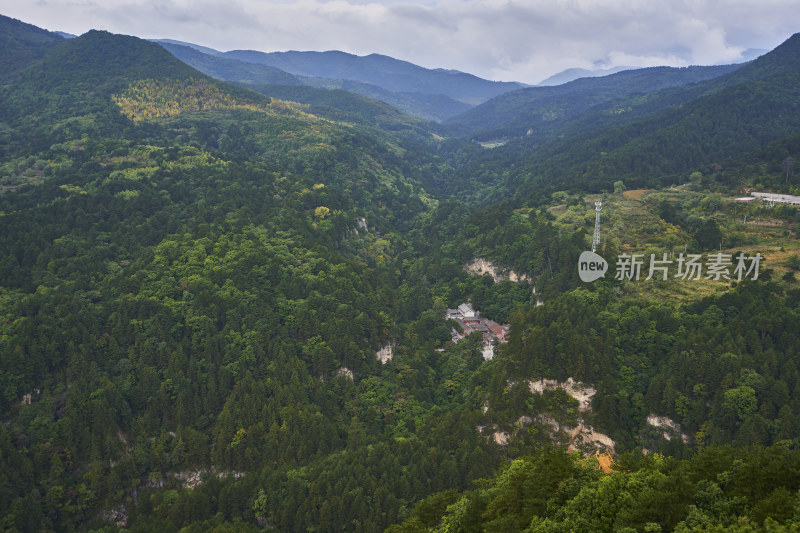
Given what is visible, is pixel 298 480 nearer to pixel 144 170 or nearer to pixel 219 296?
pixel 219 296

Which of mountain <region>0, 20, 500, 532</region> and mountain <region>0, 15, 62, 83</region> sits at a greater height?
mountain <region>0, 15, 62, 83</region>

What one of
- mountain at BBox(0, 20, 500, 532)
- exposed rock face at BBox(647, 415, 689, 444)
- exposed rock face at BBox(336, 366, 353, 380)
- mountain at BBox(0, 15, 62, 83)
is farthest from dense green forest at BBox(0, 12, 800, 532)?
mountain at BBox(0, 15, 62, 83)

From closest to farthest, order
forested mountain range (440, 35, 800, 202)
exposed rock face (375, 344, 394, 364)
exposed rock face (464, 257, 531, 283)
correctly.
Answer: exposed rock face (375, 344, 394, 364)
exposed rock face (464, 257, 531, 283)
forested mountain range (440, 35, 800, 202)

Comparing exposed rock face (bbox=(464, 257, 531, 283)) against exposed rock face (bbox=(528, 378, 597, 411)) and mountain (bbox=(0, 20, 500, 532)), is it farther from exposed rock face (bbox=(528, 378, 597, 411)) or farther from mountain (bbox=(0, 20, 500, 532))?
exposed rock face (bbox=(528, 378, 597, 411))

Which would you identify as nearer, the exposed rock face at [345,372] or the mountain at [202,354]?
the mountain at [202,354]

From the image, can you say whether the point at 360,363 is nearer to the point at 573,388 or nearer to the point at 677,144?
the point at 573,388

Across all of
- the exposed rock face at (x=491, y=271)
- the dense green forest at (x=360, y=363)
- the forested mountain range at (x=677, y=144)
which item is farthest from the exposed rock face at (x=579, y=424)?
the forested mountain range at (x=677, y=144)

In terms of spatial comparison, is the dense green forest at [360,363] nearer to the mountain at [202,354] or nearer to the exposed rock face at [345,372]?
the mountain at [202,354]
